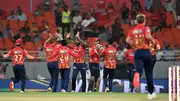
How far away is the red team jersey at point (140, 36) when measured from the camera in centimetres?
1301

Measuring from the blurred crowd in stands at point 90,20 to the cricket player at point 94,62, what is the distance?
4.92m

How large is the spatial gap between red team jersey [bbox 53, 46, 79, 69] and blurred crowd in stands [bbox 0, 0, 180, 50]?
292 inches

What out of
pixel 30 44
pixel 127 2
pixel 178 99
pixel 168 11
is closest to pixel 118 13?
pixel 127 2

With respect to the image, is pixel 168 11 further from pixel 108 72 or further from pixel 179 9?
pixel 108 72

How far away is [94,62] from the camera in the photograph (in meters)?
21.9

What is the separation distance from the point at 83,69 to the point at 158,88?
4.08 m

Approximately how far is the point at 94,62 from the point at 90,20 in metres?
6.98

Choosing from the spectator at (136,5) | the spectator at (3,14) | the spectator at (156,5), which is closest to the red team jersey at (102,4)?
the spectator at (136,5)

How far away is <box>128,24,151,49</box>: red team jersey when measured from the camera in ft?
42.7

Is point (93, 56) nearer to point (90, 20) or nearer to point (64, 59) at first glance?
point (64, 59)

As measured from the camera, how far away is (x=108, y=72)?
21.7 m

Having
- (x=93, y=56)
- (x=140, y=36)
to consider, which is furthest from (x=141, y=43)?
(x=93, y=56)

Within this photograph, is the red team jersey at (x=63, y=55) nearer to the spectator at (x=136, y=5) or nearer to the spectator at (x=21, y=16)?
the spectator at (x=21, y=16)

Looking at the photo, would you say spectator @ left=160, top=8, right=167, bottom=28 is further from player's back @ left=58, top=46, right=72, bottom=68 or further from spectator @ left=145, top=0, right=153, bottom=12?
player's back @ left=58, top=46, right=72, bottom=68
